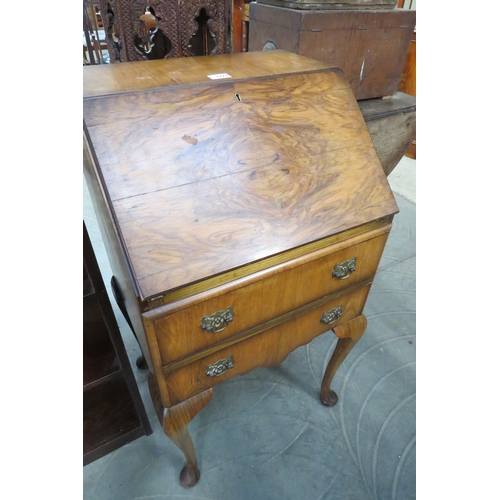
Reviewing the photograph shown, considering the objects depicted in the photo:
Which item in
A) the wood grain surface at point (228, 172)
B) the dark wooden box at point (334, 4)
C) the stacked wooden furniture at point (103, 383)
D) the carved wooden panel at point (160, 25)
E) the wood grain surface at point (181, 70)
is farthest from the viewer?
the dark wooden box at point (334, 4)

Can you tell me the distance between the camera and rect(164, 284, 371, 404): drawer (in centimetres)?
93

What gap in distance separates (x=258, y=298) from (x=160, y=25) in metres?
0.96

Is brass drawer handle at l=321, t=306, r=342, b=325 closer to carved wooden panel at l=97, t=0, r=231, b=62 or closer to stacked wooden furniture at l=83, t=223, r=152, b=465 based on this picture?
stacked wooden furniture at l=83, t=223, r=152, b=465

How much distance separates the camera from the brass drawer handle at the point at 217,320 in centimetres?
83

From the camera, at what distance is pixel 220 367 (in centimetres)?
97

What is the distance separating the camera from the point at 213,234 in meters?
0.80

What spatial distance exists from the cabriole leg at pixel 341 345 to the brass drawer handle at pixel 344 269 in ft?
0.83

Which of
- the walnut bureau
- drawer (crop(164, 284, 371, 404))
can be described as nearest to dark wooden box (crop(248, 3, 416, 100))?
the walnut bureau

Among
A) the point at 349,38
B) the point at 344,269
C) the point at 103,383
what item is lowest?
the point at 103,383

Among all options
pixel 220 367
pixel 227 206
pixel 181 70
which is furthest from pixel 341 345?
pixel 181 70

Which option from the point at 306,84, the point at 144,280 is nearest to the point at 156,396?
the point at 144,280

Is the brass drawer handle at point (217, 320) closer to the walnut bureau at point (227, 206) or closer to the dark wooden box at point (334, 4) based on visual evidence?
the walnut bureau at point (227, 206)

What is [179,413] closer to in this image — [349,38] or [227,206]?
[227,206]

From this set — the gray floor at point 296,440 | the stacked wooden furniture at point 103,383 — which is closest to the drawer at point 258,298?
the stacked wooden furniture at point 103,383
